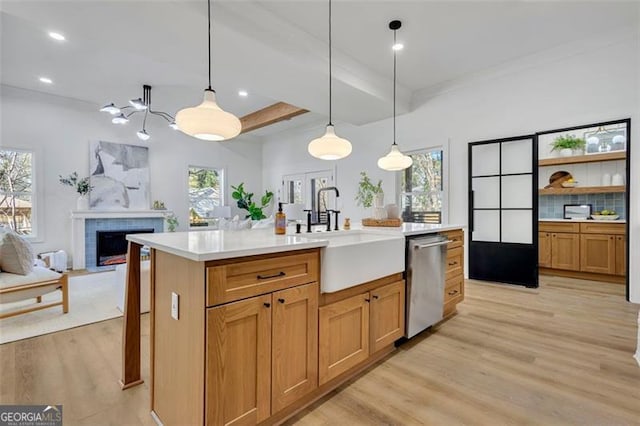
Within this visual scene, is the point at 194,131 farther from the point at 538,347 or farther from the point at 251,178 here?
the point at 251,178

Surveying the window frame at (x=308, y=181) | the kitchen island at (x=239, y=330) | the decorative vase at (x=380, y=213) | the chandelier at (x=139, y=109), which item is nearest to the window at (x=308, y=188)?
the window frame at (x=308, y=181)

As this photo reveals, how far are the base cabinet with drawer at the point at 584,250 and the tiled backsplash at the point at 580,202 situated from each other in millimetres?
560

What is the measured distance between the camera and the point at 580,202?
5.14m

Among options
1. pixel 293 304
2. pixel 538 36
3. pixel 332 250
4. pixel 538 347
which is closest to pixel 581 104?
pixel 538 36

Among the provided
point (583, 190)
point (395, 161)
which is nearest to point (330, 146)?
point (395, 161)

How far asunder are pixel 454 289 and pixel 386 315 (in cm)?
125

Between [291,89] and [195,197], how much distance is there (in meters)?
4.49

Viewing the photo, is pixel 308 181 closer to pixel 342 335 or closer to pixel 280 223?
pixel 280 223

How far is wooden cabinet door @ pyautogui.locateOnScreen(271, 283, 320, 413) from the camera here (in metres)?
1.50

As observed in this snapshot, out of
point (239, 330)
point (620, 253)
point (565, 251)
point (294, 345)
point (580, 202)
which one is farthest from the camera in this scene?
point (580, 202)

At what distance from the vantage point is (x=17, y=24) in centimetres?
329

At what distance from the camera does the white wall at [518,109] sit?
3.46 meters

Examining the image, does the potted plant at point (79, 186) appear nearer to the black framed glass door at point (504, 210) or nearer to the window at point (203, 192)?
the window at point (203, 192)

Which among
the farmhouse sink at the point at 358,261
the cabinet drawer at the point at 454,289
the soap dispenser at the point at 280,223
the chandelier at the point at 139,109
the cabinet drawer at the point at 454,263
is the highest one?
the chandelier at the point at 139,109
